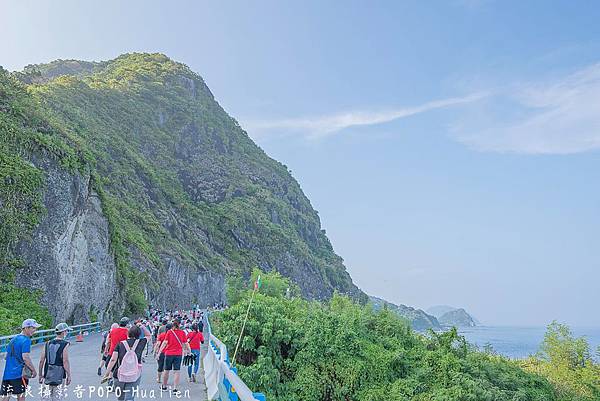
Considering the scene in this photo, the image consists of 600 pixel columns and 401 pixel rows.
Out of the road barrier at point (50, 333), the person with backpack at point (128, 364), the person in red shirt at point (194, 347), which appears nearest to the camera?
the person with backpack at point (128, 364)

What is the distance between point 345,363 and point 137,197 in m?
57.0

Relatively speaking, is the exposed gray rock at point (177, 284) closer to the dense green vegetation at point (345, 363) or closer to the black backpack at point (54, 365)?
the dense green vegetation at point (345, 363)

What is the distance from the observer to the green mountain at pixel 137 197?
28.2m

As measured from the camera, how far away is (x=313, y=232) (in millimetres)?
142625

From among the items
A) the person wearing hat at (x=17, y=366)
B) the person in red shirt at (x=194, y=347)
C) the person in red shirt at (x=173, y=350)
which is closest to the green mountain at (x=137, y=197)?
the person in red shirt at (x=194, y=347)

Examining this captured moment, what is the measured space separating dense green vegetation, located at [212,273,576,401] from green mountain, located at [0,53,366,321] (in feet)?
38.5

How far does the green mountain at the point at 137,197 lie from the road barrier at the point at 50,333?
107cm

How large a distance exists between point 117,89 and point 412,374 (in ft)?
363

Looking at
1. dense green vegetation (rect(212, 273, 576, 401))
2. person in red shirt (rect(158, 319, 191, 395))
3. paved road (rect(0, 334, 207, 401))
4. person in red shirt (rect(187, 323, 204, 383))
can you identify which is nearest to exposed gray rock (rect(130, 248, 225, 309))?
dense green vegetation (rect(212, 273, 576, 401))

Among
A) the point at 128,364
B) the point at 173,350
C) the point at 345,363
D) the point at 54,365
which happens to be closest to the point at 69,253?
the point at 345,363

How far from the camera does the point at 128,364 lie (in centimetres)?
886

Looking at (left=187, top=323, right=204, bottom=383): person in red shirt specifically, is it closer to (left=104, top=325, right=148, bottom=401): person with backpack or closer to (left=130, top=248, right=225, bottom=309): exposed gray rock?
(left=104, top=325, right=148, bottom=401): person with backpack

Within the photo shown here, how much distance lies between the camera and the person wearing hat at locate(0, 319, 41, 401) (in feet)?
25.8

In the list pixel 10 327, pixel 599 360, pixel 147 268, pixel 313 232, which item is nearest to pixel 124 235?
pixel 147 268
